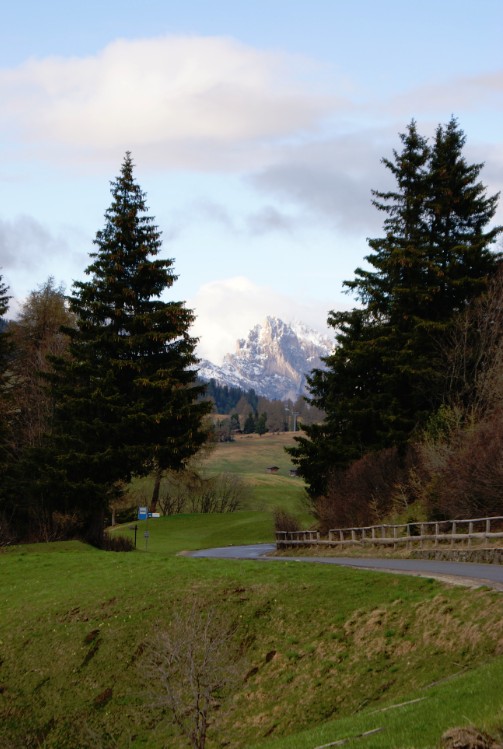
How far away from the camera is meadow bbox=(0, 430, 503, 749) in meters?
12.3

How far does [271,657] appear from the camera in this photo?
18.6m

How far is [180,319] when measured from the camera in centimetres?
4394

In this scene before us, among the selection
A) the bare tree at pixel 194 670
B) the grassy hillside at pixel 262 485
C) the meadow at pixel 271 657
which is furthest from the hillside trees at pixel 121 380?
the grassy hillside at pixel 262 485

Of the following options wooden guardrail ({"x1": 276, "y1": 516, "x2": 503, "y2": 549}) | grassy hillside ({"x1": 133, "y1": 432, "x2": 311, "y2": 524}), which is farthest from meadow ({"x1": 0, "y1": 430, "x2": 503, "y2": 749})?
grassy hillside ({"x1": 133, "y1": 432, "x2": 311, "y2": 524})

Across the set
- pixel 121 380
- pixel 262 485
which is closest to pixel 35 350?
pixel 121 380

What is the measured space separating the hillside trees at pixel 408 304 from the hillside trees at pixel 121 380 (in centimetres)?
859

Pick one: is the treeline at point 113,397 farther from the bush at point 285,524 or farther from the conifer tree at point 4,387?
the bush at point 285,524

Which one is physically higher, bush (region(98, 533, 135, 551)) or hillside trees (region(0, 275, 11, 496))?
hillside trees (region(0, 275, 11, 496))

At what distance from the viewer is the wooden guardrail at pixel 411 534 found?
28.2 metres

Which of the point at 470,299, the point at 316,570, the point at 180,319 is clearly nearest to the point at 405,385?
the point at 470,299

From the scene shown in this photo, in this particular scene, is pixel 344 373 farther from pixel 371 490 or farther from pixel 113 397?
pixel 113 397

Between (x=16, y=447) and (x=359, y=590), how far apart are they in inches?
1395

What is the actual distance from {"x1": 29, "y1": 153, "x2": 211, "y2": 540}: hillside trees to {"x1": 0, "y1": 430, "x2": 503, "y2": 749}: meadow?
524 inches

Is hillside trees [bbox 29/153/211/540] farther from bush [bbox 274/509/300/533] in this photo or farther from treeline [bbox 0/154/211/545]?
bush [bbox 274/509/300/533]
